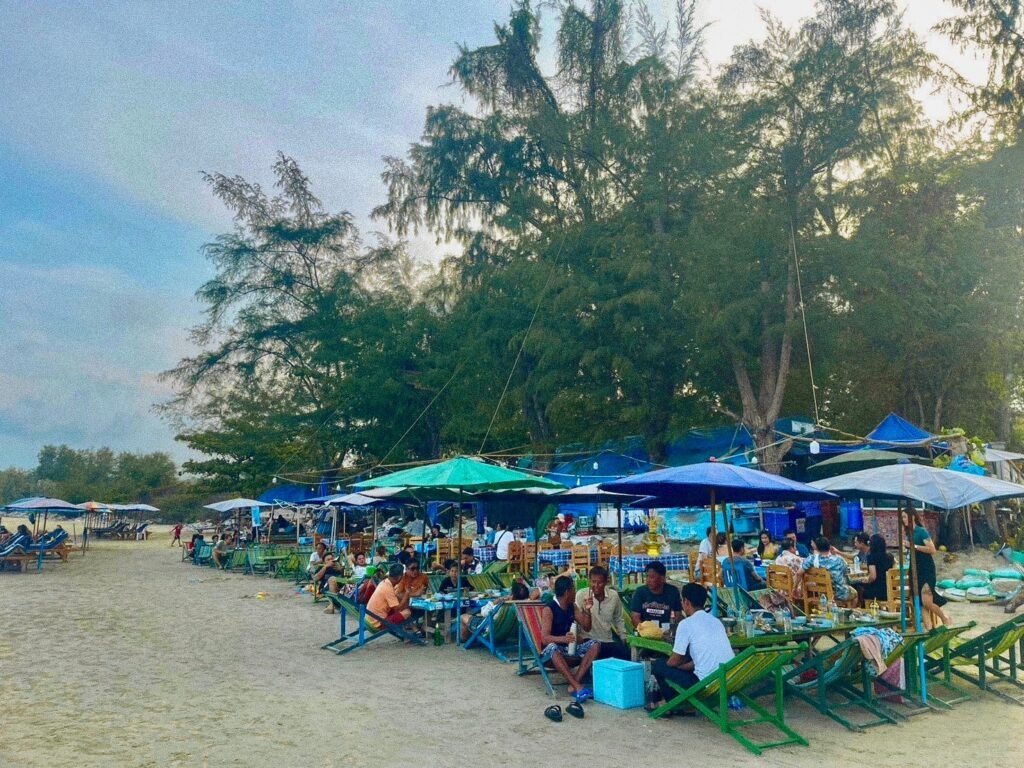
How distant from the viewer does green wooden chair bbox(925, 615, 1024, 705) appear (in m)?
6.82

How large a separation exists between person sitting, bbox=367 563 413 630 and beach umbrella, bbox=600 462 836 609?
3.12 metres

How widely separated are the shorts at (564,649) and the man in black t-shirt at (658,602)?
50 centimetres

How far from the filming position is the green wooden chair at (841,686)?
604cm

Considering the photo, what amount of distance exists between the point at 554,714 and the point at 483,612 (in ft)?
10.1

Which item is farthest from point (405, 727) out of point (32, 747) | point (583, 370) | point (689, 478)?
point (583, 370)

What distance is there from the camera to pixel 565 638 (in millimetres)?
Result: 7062

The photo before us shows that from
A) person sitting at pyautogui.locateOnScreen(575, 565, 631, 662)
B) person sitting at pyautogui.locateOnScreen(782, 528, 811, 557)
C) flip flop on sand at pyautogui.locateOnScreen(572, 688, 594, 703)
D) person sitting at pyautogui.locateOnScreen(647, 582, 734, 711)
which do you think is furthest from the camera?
person sitting at pyautogui.locateOnScreen(782, 528, 811, 557)

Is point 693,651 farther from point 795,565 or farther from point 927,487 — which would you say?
point 795,565

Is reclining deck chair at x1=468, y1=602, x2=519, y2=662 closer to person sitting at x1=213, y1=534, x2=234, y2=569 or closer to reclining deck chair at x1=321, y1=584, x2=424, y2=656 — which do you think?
reclining deck chair at x1=321, y1=584, x2=424, y2=656

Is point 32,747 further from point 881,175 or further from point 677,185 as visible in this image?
point 881,175

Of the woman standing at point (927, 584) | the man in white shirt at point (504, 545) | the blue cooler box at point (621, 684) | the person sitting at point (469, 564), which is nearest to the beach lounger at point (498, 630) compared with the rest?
the blue cooler box at point (621, 684)

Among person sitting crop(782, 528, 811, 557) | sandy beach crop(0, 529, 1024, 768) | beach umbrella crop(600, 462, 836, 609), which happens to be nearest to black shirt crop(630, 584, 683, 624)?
beach umbrella crop(600, 462, 836, 609)

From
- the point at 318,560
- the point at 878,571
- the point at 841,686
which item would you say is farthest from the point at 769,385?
the point at 841,686

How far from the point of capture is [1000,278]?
1730 cm
